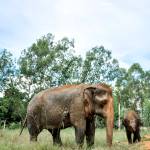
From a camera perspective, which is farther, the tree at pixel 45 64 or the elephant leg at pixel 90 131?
the tree at pixel 45 64

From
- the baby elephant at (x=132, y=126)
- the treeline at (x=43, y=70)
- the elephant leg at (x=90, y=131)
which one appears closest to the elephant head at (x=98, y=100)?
the elephant leg at (x=90, y=131)

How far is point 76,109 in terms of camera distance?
14906 mm

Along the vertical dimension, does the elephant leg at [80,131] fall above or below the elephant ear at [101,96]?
below

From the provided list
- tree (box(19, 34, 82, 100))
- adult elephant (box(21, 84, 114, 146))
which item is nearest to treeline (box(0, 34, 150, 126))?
tree (box(19, 34, 82, 100))

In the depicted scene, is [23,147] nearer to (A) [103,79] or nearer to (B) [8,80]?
(B) [8,80]

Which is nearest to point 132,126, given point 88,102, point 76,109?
point 88,102

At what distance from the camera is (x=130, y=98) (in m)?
75.8

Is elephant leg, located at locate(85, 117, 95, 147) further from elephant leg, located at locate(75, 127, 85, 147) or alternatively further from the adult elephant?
elephant leg, located at locate(75, 127, 85, 147)

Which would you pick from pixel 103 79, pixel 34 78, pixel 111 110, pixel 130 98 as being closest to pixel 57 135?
pixel 111 110

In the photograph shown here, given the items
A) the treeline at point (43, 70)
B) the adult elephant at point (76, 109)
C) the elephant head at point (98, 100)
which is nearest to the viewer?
the adult elephant at point (76, 109)

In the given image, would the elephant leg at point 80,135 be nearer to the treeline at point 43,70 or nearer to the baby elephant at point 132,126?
the baby elephant at point 132,126

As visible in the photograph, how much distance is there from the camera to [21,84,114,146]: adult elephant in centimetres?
1473

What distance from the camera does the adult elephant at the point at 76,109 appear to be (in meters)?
14.7

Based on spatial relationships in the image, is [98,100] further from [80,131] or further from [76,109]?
[80,131]
